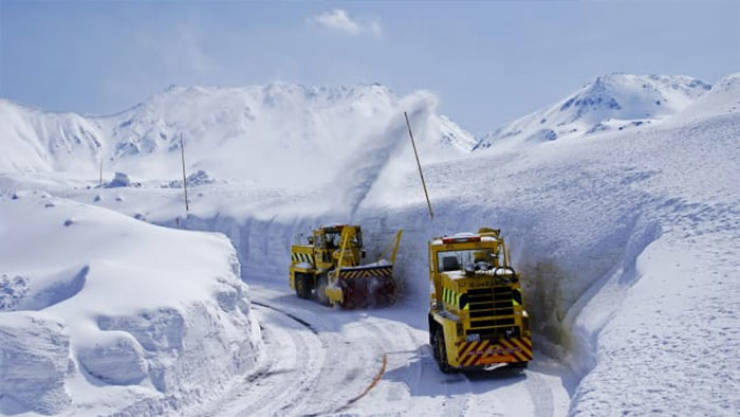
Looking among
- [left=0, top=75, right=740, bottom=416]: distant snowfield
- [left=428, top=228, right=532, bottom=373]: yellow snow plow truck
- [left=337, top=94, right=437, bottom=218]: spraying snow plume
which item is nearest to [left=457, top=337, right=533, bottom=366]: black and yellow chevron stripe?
[left=428, top=228, right=532, bottom=373]: yellow snow plow truck

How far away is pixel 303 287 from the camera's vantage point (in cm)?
2689

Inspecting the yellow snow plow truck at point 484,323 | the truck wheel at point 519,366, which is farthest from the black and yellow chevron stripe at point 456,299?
the truck wheel at point 519,366

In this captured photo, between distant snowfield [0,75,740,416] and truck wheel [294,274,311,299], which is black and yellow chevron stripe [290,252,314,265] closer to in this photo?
truck wheel [294,274,311,299]

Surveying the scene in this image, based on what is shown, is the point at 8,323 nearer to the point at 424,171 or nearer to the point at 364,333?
the point at 364,333

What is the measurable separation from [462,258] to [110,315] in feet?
25.3

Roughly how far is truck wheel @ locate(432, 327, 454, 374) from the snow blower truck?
27.7ft

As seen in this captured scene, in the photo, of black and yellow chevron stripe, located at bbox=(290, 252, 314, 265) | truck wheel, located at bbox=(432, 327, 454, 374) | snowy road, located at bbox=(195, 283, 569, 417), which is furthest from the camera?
black and yellow chevron stripe, located at bbox=(290, 252, 314, 265)

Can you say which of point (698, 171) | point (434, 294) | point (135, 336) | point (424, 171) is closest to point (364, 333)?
point (434, 294)

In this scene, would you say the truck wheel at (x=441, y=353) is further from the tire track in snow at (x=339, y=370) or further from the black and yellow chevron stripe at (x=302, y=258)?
the black and yellow chevron stripe at (x=302, y=258)

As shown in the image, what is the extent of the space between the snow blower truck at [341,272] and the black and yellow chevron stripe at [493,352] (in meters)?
10.2

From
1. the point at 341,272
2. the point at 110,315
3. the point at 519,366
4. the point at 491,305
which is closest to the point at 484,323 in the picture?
the point at 491,305

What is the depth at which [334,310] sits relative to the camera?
76.5 feet

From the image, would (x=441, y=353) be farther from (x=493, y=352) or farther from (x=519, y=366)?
(x=519, y=366)

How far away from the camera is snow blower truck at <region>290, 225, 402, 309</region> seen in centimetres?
2281
